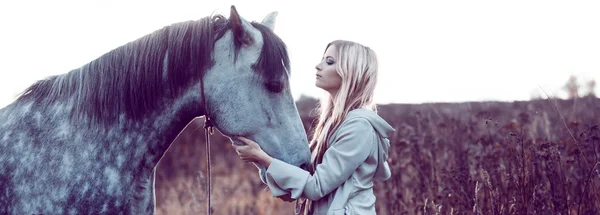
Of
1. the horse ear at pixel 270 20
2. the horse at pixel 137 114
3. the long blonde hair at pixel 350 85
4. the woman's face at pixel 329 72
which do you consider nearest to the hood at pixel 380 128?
the long blonde hair at pixel 350 85

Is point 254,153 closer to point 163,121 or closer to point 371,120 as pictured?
point 163,121

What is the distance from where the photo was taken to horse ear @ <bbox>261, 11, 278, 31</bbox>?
3163 millimetres

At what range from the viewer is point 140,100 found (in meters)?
2.79

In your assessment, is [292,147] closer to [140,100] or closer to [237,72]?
[237,72]

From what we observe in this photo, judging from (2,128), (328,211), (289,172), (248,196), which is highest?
(2,128)

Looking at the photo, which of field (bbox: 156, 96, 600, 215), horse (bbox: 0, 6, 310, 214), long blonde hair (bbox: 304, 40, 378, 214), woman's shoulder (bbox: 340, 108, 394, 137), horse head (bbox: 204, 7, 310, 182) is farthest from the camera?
field (bbox: 156, 96, 600, 215)

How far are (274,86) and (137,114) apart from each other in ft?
2.23

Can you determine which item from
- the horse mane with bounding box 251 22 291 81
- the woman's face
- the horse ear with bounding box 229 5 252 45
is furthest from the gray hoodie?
the horse ear with bounding box 229 5 252 45

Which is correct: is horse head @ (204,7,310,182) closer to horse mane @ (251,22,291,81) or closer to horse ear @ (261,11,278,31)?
horse mane @ (251,22,291,81)

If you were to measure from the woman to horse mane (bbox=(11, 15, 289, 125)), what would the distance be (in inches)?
16.4

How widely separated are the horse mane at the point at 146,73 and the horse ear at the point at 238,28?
0.30 ft

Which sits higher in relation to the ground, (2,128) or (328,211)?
(2,128)

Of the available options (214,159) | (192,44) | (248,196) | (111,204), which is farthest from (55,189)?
(214,159)

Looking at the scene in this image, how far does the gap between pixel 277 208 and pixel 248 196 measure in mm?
803
